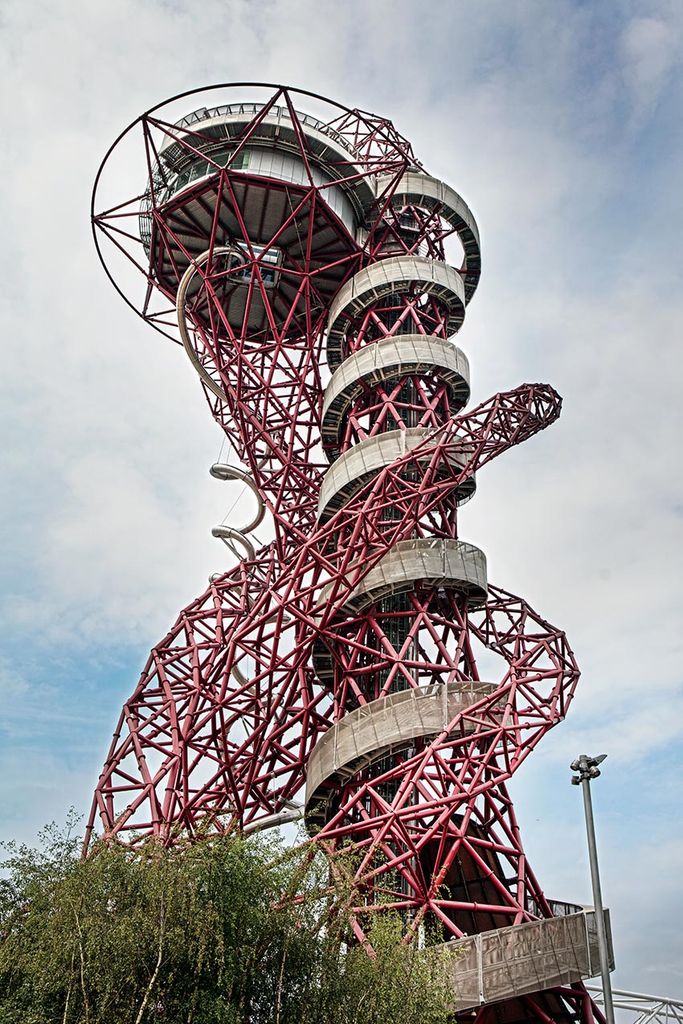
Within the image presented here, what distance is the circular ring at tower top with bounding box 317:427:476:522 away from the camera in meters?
34.7

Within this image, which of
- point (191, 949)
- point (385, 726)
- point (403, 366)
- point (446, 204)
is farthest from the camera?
point (446, 204)

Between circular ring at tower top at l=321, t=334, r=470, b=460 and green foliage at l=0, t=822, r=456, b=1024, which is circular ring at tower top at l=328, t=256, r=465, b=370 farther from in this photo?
green foliage at l=0, t=822, r=456, b=1024

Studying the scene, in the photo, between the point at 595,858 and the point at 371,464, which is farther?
the point at 371,464

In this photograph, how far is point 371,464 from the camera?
35.1 m

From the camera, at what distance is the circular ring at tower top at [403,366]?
122ft

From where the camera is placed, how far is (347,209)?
4212 centimetres

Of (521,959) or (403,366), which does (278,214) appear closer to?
(403,366)

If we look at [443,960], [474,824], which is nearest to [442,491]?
[474,824]

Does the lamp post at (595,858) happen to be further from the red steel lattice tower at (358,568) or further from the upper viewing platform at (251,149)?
the upper viewing platform at (251,149)

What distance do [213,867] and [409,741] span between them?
1105 cm

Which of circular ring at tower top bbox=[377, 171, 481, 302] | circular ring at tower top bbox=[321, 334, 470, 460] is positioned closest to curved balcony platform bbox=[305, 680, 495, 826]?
circular ring at tower top bbox=[321, 334, 470, 460]

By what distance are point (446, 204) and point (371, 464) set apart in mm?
15096

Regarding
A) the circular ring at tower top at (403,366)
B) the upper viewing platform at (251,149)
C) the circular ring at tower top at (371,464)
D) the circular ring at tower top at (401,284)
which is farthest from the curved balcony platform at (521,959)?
the upper viewing platform at (251,149)

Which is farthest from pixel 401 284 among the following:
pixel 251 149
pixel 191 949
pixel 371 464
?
pixel 191 949
